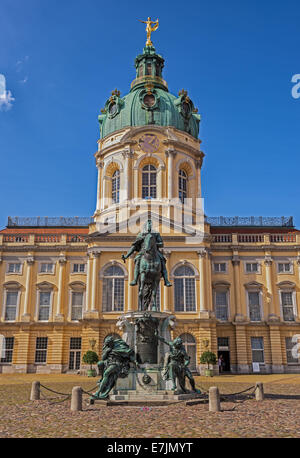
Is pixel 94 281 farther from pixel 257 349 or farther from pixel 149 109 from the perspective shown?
pixel 149 109

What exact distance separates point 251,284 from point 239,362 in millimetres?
7109

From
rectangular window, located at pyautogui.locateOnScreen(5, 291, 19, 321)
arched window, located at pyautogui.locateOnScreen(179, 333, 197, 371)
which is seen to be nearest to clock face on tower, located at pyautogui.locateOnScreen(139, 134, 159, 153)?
arched window, located at pyautogui.locateOnScreen(179, 333, 197, 371)

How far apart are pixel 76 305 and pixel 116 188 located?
12516 mm

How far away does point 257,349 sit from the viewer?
1575 inches

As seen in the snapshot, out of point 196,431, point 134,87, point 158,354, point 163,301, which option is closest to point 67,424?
point 196,431

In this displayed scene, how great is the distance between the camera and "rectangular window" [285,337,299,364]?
3962cm

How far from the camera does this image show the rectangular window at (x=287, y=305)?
4075 cm

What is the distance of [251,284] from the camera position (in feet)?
135

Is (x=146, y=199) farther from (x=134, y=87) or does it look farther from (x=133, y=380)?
(x=133, y=380)

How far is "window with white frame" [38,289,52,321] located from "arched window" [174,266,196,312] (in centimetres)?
1207

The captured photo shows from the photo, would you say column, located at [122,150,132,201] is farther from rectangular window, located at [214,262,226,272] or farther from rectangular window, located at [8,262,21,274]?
rectangular window, located at [8,262,21,274]

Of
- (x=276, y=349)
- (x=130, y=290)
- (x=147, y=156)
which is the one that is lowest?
(x=276, y=349)

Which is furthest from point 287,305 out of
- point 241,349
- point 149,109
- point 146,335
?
point 146,335

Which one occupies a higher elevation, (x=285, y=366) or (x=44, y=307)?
(x=44, y=307)
